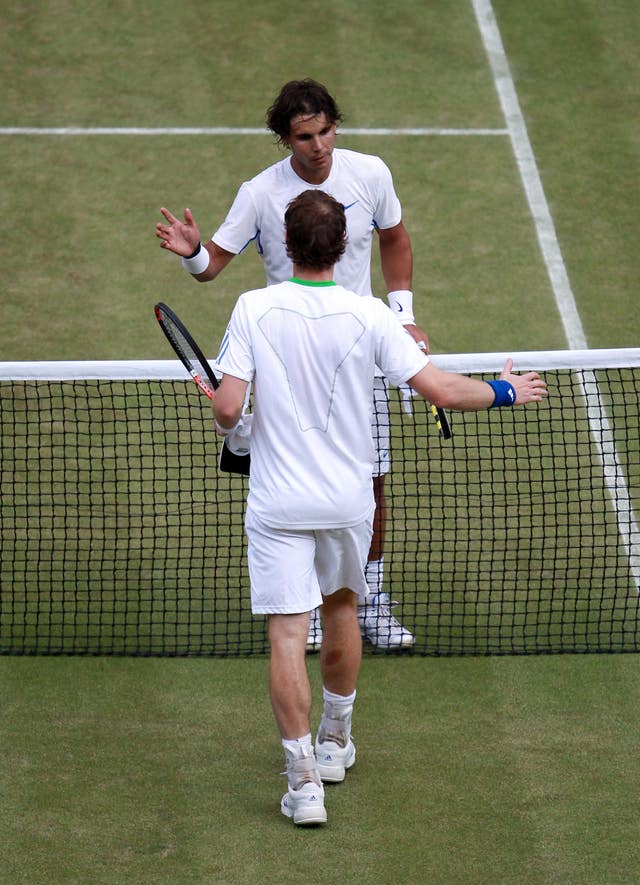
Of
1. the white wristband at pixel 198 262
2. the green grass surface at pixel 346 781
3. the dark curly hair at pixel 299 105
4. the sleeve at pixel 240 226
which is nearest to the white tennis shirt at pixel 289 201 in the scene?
the sleeve at pixel 240 226

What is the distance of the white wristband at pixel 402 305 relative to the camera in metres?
6.10

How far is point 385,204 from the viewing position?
6004mm

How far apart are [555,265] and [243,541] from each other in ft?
12.5

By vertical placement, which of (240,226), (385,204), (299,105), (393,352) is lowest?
(393,352)

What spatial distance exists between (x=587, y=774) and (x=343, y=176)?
109 inches

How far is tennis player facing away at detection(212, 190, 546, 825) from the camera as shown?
4.63 metres

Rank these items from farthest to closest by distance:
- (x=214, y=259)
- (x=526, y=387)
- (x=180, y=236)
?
(x=214, y=259) < (x=180, y=236) < (x=526, y=387)

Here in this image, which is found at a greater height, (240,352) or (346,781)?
(240,352)

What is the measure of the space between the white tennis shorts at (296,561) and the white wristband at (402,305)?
1.46 m

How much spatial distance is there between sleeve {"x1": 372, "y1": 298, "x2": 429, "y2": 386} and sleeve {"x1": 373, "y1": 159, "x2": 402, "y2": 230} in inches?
53.6

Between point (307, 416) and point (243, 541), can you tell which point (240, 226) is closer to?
point (307, 416)

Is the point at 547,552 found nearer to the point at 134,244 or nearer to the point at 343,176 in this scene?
the point at 343,176

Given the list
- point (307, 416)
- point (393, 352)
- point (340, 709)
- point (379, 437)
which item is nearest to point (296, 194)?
point (379, 437)

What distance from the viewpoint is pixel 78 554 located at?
272 inches
